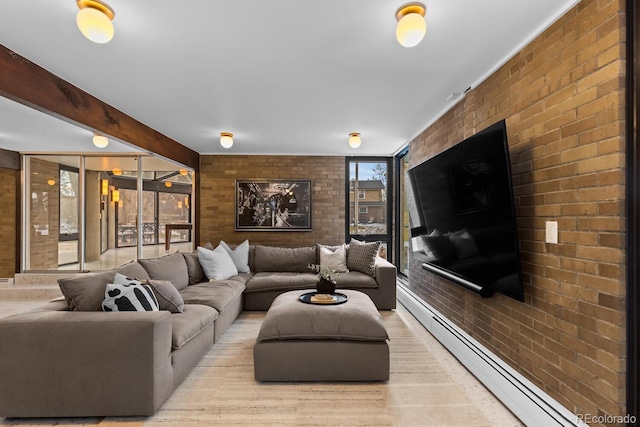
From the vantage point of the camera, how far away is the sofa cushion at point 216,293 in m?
3.18

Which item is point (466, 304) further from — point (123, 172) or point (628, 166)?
point (123, 172)

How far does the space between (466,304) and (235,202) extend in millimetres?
4159

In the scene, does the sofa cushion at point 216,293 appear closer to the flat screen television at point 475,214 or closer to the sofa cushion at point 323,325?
the sofa cushion at point 323,325

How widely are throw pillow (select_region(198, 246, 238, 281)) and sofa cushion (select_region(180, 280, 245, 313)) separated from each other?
7.0 inches

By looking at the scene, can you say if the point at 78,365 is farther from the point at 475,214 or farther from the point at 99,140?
the point at 99,140

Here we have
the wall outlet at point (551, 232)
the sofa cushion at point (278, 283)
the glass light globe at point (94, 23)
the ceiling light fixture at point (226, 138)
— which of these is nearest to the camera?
the glass light globe at point (94, 23)

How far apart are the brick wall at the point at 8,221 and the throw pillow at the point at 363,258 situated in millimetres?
5622

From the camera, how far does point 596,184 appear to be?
60.7 inches

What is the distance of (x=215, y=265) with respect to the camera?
14.0 feet

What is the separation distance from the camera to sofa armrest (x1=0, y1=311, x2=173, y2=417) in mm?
1945

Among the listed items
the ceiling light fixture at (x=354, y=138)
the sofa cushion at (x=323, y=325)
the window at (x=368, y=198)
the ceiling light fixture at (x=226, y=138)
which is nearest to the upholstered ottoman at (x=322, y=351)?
the sofa cushion at (x=323, y=325)

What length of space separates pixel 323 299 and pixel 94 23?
2.53 metres

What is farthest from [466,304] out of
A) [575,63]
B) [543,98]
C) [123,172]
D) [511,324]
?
[123,172]

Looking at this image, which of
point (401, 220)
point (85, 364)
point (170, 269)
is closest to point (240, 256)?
point (170, 269)
